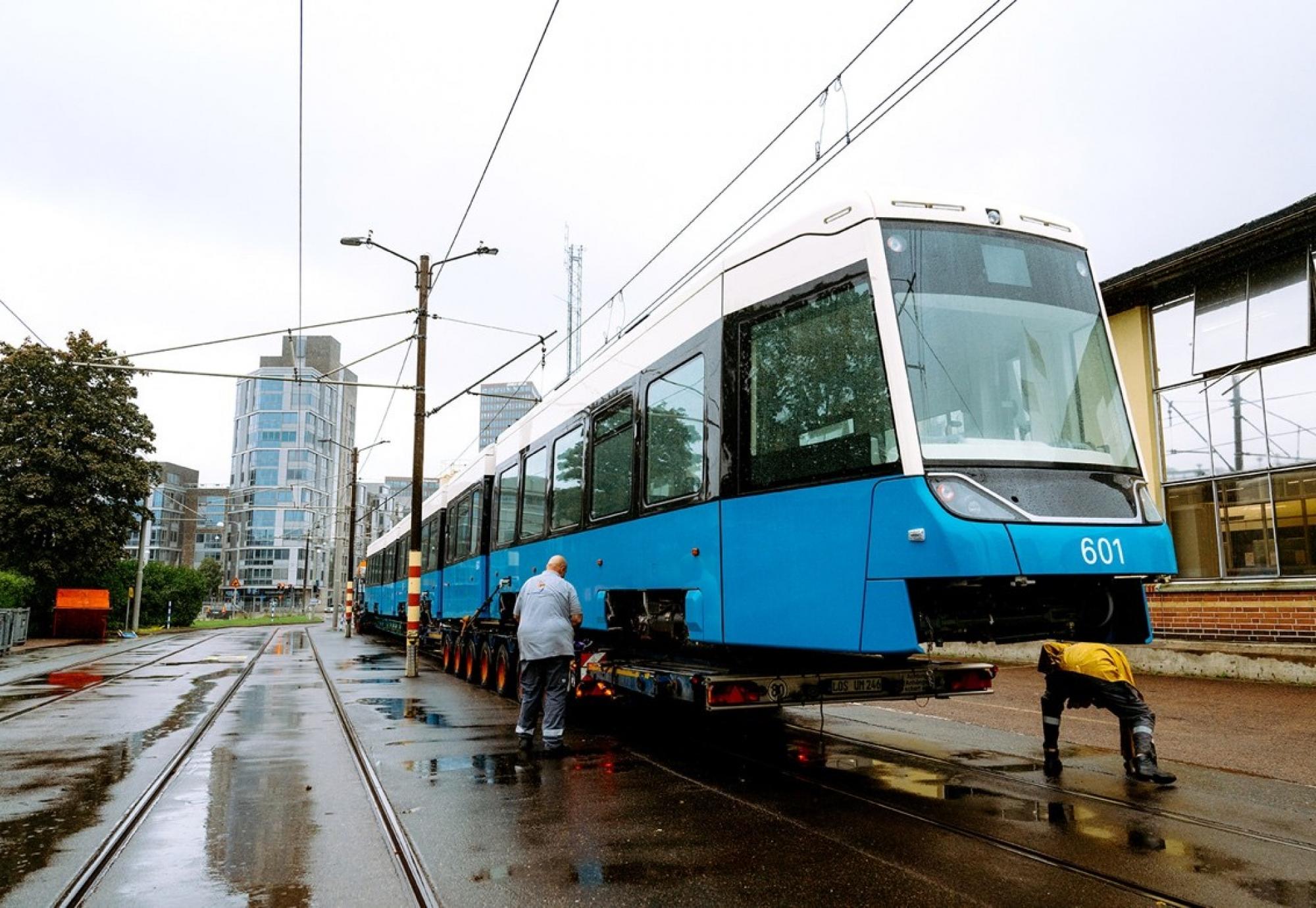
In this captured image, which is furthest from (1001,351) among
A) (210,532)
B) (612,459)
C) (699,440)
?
(210,532)

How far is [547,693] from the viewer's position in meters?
8.49

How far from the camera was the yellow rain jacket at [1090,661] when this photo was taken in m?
6.75

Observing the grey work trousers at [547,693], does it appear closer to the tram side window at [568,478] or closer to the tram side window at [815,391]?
the tram side window at [568,478]

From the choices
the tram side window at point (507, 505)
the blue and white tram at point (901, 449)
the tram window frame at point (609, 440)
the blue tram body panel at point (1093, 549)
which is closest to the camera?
the blue tram body panel at point (1093, 549)

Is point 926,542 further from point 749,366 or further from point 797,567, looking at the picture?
point 749,366

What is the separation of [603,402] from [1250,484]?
9331 millimetres

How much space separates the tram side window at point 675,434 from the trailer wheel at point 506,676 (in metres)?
5.25

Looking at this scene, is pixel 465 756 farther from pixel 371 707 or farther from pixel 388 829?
pixel 371 707

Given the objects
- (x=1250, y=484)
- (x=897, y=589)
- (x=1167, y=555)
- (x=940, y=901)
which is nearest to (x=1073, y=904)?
(x=940, y=901)

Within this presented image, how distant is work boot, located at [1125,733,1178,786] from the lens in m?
6.58

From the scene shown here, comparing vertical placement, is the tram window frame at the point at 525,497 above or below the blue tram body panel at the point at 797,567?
above

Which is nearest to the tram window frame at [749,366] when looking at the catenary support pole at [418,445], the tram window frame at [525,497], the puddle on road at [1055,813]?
the puddle on road at [1055,813]

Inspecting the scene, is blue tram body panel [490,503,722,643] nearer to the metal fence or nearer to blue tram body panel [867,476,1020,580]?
blue tram body panel [867,476,1020,580]

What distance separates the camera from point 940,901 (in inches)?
163
